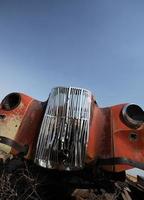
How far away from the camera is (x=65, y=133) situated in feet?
18.1

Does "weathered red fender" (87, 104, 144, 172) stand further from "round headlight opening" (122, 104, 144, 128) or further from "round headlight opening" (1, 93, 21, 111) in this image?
"round headlight opening" (1, 93, 21, 111)

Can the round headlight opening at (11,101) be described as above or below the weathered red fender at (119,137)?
above

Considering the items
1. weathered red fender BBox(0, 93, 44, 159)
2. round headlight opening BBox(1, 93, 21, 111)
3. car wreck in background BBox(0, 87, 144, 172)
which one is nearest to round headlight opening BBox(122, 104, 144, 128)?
car wreck in background BBox(0, 87, 144, 172)

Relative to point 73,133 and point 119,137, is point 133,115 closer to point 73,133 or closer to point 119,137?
point 119,137

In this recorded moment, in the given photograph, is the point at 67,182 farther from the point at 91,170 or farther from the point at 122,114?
the point at 122,114

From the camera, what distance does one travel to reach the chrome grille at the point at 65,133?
5.41 meters

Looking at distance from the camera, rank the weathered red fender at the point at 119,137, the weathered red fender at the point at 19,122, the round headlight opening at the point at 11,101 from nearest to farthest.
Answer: the weathered red fender at the point at 119,137 → the weathered red fender at the point at 19,122 → the round headlight opening at the point at 11,101

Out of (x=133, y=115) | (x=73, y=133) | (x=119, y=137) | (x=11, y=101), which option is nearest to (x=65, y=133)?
(x=73, y=133)

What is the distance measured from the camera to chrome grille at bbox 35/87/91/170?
5.41 meters

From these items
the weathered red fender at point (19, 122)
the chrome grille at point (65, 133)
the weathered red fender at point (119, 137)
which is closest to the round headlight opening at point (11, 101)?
the weathered red fender at point (19, 122)

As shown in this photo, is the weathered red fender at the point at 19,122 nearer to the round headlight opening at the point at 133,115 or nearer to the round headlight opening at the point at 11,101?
the round headlight opening at the point at 11,101

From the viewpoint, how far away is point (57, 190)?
596 cm

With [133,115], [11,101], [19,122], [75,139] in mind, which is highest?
[11,101]

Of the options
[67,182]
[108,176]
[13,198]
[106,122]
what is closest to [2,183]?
[13,198]
